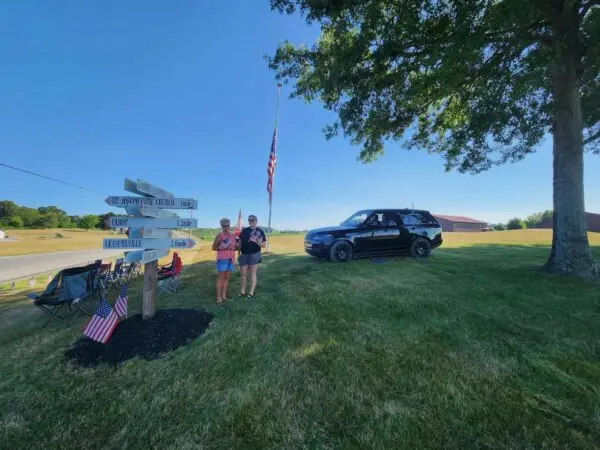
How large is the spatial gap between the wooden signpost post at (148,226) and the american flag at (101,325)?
1.84ft

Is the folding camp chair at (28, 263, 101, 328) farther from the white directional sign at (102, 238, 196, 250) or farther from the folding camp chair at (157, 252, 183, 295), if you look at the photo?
the white directional sign at (102, 238, 196, 250)

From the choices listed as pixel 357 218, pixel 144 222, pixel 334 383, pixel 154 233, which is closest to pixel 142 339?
pixel 154 233

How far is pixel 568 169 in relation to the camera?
6.96 metres

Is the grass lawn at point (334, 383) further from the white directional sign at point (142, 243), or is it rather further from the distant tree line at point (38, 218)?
the distant tree line at point (38, 218)

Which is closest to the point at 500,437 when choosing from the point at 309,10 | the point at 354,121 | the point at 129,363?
the point at 129,363

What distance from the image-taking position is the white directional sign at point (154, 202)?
4.07 metres

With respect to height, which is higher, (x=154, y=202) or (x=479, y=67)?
(x=479, y=67)

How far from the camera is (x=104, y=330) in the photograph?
3617 mm

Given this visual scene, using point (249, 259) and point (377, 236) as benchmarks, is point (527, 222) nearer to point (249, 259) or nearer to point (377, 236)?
point (377, 236)

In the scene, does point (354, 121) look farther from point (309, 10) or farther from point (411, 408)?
point (411, 408)

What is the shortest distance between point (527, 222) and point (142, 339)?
74.9m

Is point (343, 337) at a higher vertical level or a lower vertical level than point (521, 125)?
lower

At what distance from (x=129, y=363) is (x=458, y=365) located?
388cm

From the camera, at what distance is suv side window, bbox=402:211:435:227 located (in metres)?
10.0
